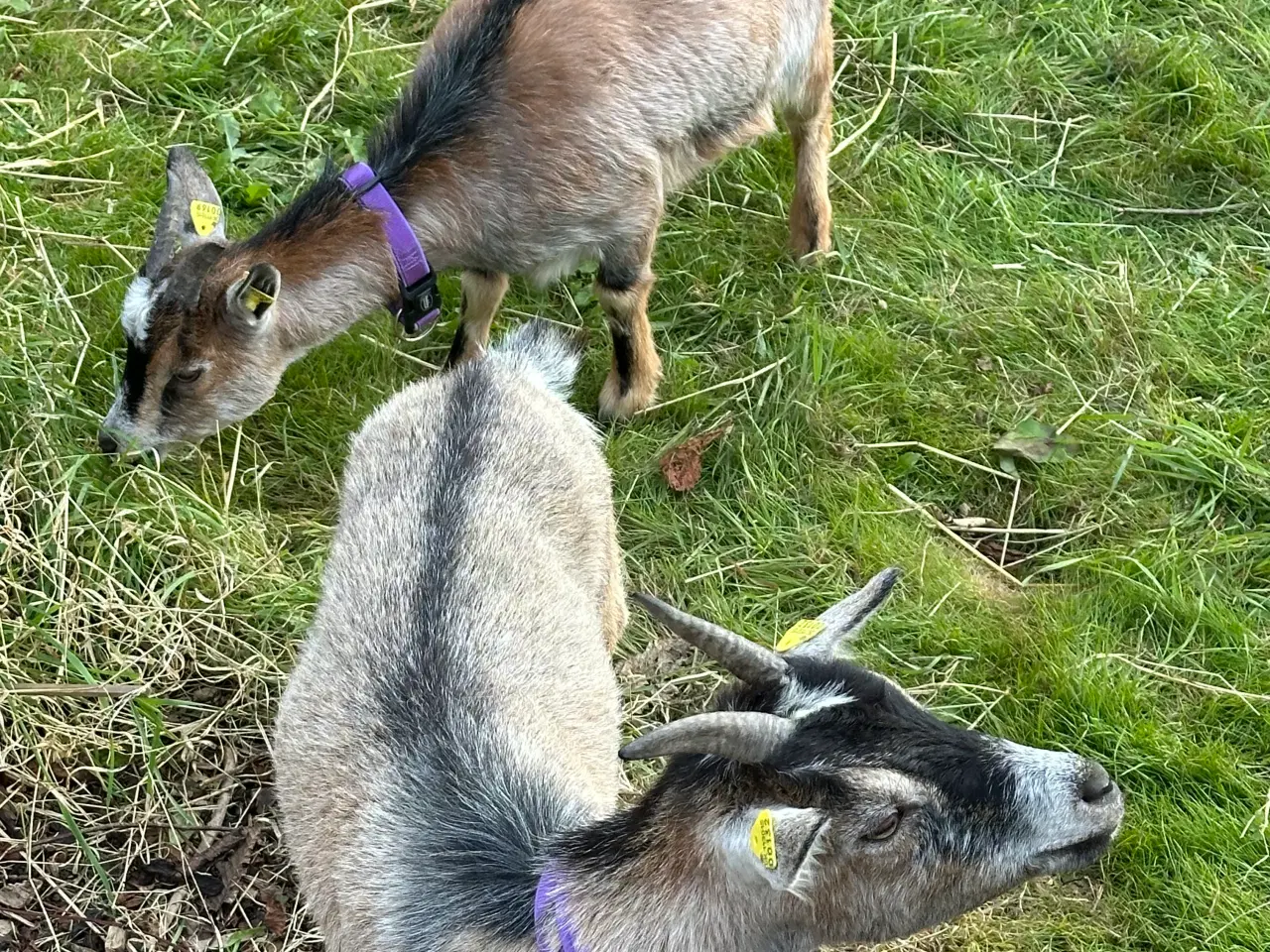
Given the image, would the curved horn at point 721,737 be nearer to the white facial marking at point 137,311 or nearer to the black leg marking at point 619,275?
the black leg marking at point 619,275

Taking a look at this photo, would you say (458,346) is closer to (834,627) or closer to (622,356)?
(622,356)

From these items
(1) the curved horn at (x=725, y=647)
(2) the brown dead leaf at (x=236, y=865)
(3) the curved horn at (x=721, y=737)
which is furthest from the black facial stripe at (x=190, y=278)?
(3) the curved horn at (x=721, y=737)

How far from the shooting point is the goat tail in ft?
12.3

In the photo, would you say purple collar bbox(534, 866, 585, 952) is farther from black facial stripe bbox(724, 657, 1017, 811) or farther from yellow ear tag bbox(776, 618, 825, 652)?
yellow ear tag bbox(776, 618, 825, 652)

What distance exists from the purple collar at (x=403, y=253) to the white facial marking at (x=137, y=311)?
2.31ft

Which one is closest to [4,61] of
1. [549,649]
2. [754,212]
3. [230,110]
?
[230,110]

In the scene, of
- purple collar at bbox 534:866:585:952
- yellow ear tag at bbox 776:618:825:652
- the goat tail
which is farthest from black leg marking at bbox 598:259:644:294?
purple collar at bbox 534:866:585:952

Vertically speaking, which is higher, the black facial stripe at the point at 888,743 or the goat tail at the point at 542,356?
the black facial stripe at the point at 888,743

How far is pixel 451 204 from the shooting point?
4.11m

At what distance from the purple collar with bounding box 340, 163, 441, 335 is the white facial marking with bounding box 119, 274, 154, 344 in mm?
704

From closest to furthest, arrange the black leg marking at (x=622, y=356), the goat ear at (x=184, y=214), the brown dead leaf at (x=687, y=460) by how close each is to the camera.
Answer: the goat ear at (x=184, y=214)
the brown dead leaf at (x=687, y=460)
the black leg marking at (x=622, y=356)

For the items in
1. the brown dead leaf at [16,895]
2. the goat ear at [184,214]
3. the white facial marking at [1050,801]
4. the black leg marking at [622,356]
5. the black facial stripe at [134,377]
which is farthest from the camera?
the black leg marking at [622,356]

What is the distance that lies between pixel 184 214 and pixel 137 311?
445 millimetres

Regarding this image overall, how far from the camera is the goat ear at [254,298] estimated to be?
12.6 feet
